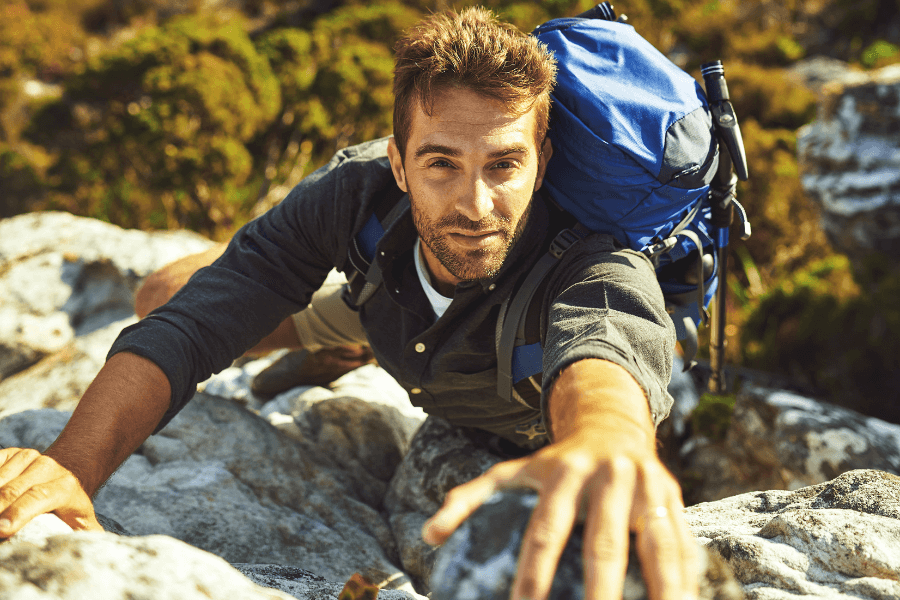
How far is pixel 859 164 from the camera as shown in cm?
610

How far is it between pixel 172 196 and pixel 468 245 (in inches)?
326

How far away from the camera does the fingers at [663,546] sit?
109 centimetres

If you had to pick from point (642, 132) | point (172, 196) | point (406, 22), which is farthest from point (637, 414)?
point (406, 22)

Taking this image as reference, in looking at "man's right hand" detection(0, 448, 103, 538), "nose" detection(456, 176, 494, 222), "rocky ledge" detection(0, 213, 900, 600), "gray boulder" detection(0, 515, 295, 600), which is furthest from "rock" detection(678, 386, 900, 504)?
"man's right hand" detection(0, 448, 103, 538)

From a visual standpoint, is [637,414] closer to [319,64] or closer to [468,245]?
[468,245]

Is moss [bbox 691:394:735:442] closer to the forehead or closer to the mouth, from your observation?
the mouth

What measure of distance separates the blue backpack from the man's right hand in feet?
4.81

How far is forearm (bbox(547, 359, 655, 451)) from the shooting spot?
4.26 feet

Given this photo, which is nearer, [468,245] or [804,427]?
[468,245]

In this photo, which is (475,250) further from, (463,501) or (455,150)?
(463,501)

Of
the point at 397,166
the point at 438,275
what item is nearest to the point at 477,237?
the point at 438,275

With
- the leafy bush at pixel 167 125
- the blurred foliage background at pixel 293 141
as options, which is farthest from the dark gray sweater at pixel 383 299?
the leafy bush at pixel 167 125

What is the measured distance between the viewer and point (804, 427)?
159 inches

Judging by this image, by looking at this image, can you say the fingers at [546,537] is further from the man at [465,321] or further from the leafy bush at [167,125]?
the leafy bush at [167,125]
